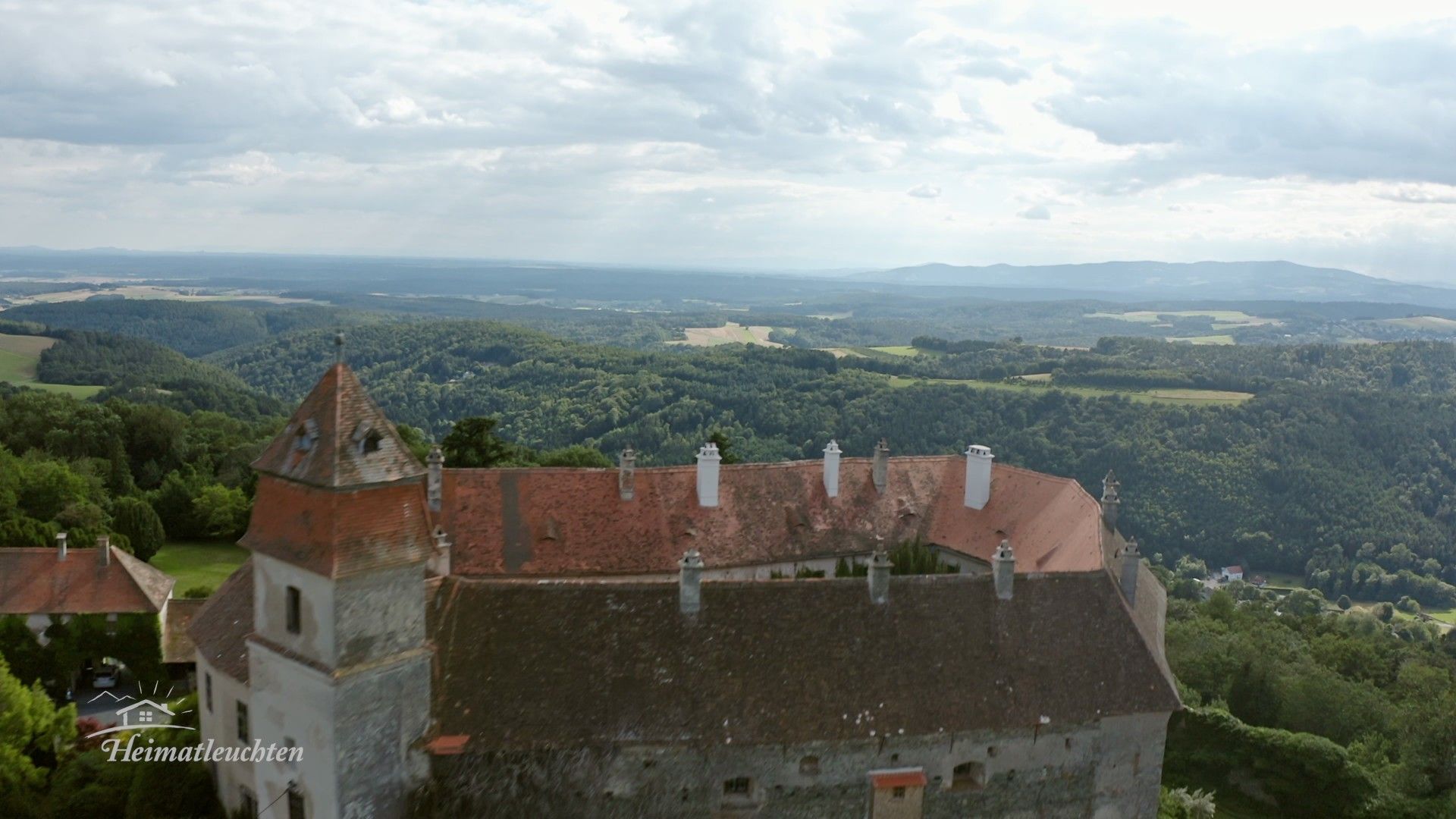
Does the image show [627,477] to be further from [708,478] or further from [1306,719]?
[1306,719]

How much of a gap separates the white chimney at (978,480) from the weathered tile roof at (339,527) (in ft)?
74.4

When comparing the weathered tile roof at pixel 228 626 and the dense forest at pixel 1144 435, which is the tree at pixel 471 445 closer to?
the weathered tile roof at pixel 228 626

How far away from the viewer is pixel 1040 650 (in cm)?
2384

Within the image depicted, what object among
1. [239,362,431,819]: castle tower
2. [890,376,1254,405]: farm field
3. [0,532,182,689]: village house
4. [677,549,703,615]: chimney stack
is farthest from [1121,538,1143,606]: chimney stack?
[890,376,1254,405]: farm field

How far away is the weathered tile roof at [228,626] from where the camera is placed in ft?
76.3

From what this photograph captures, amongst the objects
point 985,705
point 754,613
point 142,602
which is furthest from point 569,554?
point 142,602

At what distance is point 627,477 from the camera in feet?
112

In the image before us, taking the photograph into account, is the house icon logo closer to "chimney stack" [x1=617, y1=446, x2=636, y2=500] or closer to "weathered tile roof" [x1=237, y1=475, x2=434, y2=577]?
"weathered tile roof" [x1=237, y1=475, x2=434, y2=577]

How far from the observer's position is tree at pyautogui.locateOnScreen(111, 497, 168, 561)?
55.2m

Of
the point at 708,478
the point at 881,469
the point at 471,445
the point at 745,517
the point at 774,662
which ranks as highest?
the point at 708,478

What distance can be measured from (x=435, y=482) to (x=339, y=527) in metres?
12.8

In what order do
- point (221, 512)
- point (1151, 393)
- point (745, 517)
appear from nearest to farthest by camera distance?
point (745, 517) → point (221, 512) → point (1151, 393)

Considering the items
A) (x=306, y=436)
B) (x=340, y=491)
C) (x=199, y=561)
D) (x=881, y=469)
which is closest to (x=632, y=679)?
(x=340, y=491)

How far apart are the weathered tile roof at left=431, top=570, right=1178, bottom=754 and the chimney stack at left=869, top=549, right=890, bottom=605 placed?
Result: 215mm
